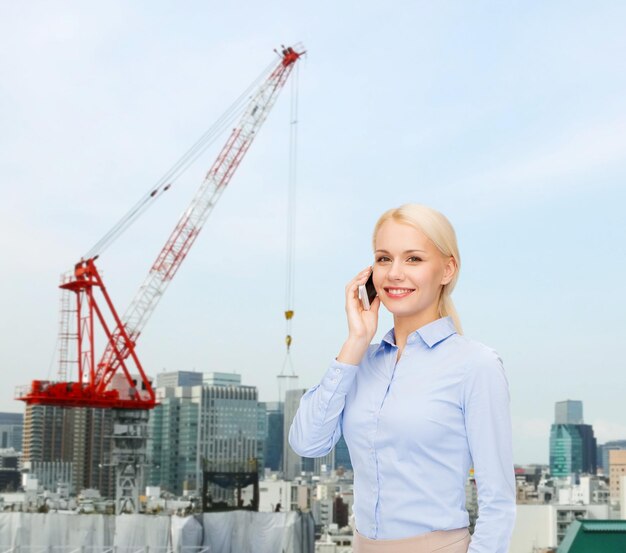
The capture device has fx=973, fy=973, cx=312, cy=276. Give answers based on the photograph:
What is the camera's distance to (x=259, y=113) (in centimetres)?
2964

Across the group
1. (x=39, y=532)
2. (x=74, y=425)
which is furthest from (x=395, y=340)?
(x=74, y=425)

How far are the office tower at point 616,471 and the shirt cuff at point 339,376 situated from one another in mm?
37128

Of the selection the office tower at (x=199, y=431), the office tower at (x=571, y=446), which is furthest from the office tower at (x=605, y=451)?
the office tower at (x=199, y=431)

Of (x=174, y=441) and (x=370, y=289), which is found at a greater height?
(x=370, y=289)

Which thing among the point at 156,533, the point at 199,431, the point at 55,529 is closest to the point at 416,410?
the point at 156,533

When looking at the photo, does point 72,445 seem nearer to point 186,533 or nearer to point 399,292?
point 186,533

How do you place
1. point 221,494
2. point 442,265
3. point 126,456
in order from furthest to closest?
1. point 126,456
2. point 221,494
3. point 442,265

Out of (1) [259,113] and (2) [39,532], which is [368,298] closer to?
(2) [39,532]

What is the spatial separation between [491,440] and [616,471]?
157 feet

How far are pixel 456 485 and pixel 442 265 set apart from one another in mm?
292

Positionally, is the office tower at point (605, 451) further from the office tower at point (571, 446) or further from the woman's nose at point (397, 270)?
the woman's nose at point (397, 270)

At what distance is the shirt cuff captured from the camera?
129 centimetres

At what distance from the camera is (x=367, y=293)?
4.51 ft

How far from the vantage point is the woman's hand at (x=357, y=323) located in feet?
4.25
